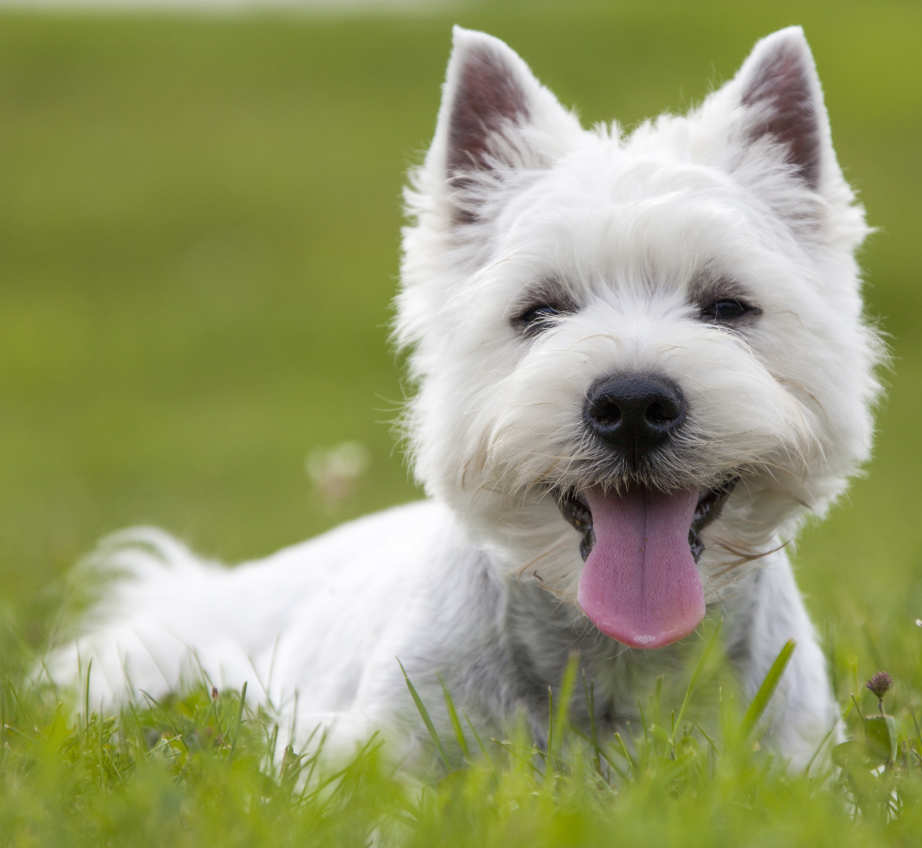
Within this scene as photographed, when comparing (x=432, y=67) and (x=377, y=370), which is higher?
(x=432, y=67)

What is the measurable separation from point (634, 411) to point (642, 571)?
0.48 metres

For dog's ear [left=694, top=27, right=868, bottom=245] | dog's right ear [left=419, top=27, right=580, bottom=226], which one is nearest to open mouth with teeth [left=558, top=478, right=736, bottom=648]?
dog's ear [left=694, top=27, right=868, bottom=245]

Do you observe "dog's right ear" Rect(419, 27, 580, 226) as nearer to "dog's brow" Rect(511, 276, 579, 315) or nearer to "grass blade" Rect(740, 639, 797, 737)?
"dog's brow" Rect(511, 276, 579, 315)

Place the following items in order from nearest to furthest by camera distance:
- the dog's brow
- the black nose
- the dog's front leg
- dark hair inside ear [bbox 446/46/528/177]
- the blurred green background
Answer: the black nose < the dog's front leg < the dog's brow < dark hair inside ear [bbox 446/46/528/177] < the blurred green background

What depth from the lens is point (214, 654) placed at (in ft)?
19.0

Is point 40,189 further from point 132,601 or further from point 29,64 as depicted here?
point 132,601

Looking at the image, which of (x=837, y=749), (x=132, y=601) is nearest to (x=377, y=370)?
(x=132, y=601)

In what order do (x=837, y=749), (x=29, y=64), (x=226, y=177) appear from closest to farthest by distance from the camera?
(x=837, y=749)
(x=226, y=177)
(x=29, y=64)

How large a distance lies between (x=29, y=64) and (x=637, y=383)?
3648 cm

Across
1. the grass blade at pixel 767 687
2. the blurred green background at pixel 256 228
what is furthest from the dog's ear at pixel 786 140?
the blurred green background at pixel 256 228

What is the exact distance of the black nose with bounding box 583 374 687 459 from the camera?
12.3 feet

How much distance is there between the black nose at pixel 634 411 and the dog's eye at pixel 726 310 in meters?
0.52

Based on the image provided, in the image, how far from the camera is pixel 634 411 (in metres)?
3.84

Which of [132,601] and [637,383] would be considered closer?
[637,383]
